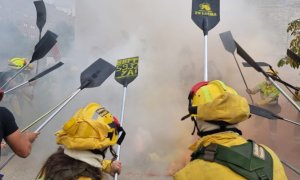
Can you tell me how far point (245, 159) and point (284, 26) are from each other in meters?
9.33

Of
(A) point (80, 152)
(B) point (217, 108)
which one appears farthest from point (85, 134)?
(B) point (217, 108)

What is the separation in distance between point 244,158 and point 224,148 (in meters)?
0.09

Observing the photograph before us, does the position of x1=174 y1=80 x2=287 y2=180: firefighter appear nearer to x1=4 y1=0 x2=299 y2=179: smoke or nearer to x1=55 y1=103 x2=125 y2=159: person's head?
x1=55 y1=103 x2=125 y2=159: person's head

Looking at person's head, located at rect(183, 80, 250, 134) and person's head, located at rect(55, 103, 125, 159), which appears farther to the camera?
person's head, located at rect(55, 103, 125, 159)

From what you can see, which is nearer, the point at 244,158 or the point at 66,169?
the point at 244,158

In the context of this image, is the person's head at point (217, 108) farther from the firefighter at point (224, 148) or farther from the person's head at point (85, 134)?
the person's head at point (85, 134)

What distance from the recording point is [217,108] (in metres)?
1.87

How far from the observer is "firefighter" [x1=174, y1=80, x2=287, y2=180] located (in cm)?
178

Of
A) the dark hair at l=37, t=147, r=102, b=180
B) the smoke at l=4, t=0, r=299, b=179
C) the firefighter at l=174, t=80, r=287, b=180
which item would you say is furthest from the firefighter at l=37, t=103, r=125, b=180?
the smoke at l=4, t=0, r=299, b=179

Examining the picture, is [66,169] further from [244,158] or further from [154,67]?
[154,67]

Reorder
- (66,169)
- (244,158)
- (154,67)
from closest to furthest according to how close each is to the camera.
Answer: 1. (244,158)
2. (66,169)
3. (154,67)

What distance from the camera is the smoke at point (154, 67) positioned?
Result: 6.80 meters

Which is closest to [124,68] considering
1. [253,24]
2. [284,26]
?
[253,24]

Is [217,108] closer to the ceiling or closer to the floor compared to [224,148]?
closer to the ceiling
